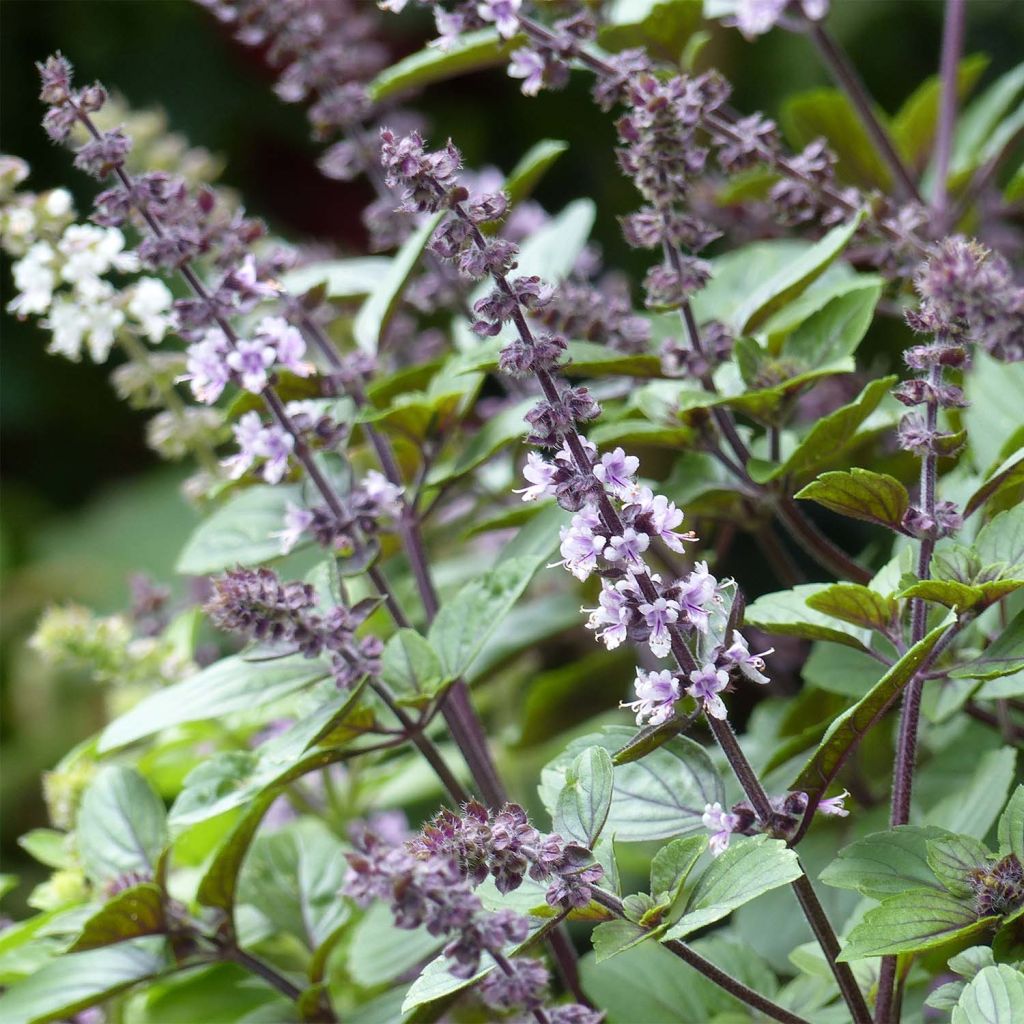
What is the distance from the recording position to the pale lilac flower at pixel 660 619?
0.44 meters

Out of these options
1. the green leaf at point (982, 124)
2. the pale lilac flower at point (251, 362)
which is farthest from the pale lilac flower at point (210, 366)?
the green leaf at point (982, 124)

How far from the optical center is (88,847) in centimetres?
69

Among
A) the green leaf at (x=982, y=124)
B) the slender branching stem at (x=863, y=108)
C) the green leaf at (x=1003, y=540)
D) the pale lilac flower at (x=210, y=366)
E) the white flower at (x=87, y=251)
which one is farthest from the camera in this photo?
the green leaf at (x=982, y=124)

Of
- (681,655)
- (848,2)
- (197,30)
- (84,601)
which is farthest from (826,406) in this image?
(197,30)

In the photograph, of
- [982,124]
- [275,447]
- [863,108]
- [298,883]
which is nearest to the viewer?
[275,447]

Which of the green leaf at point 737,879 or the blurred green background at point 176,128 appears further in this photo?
the blurred green background at point 176,128

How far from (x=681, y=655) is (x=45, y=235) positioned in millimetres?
506

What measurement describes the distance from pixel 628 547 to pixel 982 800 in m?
0.23

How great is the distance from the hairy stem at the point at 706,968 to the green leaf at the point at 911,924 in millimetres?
37

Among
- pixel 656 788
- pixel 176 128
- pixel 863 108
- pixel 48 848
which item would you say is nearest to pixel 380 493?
pixel 656 788

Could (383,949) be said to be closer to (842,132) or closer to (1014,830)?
(1014,830)

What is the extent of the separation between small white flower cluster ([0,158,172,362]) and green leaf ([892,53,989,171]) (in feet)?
1.90

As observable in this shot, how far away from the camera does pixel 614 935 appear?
1.48ft

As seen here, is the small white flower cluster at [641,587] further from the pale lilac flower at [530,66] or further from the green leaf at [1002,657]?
the pale lilac flower at [530,66]
